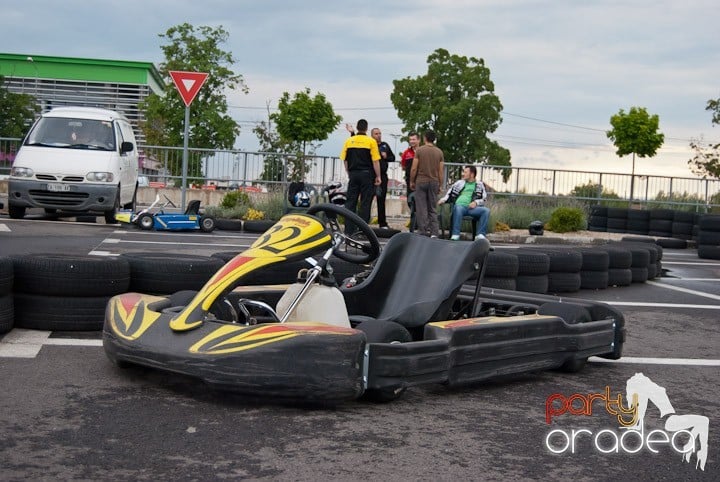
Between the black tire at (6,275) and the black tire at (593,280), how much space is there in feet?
21.1

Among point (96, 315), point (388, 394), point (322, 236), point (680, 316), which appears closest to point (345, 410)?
point (388, 394)

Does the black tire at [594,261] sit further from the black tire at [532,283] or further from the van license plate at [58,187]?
the van license plate at [58,187]

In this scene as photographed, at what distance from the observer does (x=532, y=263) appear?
915cm

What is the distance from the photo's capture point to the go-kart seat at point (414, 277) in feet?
18.0

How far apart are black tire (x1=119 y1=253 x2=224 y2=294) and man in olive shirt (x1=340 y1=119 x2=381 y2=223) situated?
7925 mm

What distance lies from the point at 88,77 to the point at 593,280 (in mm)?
61233

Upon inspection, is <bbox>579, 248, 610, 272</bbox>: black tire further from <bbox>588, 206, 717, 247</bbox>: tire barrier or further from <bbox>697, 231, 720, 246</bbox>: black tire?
<bbox>588, 206, 717, 247</bbox>: tire barrier

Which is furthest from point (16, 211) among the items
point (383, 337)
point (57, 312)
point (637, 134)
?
point (637, 134)

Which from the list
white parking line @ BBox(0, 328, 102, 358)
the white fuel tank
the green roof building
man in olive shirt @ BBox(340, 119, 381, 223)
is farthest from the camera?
the green roof building

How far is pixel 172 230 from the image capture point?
614 inches

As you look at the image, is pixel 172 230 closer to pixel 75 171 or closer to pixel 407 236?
pixel 75 171


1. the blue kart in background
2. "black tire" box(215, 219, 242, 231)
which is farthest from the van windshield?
"black tire" box(215, 219, 242, 231)

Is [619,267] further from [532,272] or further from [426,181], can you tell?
[426,181]

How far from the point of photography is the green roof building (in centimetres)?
6220
